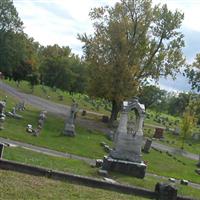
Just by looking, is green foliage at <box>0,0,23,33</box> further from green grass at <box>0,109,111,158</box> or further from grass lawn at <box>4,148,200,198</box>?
grass lawn at <box>4,148,200,198</box>

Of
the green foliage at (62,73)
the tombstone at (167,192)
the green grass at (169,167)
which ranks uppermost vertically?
the green foliage at (62,73)

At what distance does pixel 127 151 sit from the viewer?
71.8 feet

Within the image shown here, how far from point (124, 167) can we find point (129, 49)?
24281mm

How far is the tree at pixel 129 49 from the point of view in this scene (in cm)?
4341

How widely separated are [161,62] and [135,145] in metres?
26.1

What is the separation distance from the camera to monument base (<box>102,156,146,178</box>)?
20966 millimetres

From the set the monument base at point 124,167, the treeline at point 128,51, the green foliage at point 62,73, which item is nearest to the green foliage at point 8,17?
the green foliage at point 62,73

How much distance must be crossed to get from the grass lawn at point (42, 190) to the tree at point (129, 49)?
95.4 ft

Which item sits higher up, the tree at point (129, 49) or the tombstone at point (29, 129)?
the tree at point (129, 49)

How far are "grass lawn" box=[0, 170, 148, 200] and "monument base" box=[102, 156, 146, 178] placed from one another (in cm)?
632

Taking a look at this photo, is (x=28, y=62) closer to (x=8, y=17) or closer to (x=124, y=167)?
(x=8, y=17)

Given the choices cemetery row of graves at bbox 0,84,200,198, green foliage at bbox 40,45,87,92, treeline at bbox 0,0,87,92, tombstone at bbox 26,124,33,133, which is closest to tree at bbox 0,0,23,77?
treeline at bbox 0,0,87,92

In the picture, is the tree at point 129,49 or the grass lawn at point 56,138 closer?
the grass lawn at point 56,138

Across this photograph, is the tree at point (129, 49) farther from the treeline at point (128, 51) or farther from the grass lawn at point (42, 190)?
the grass lawn at point (42, 190)
